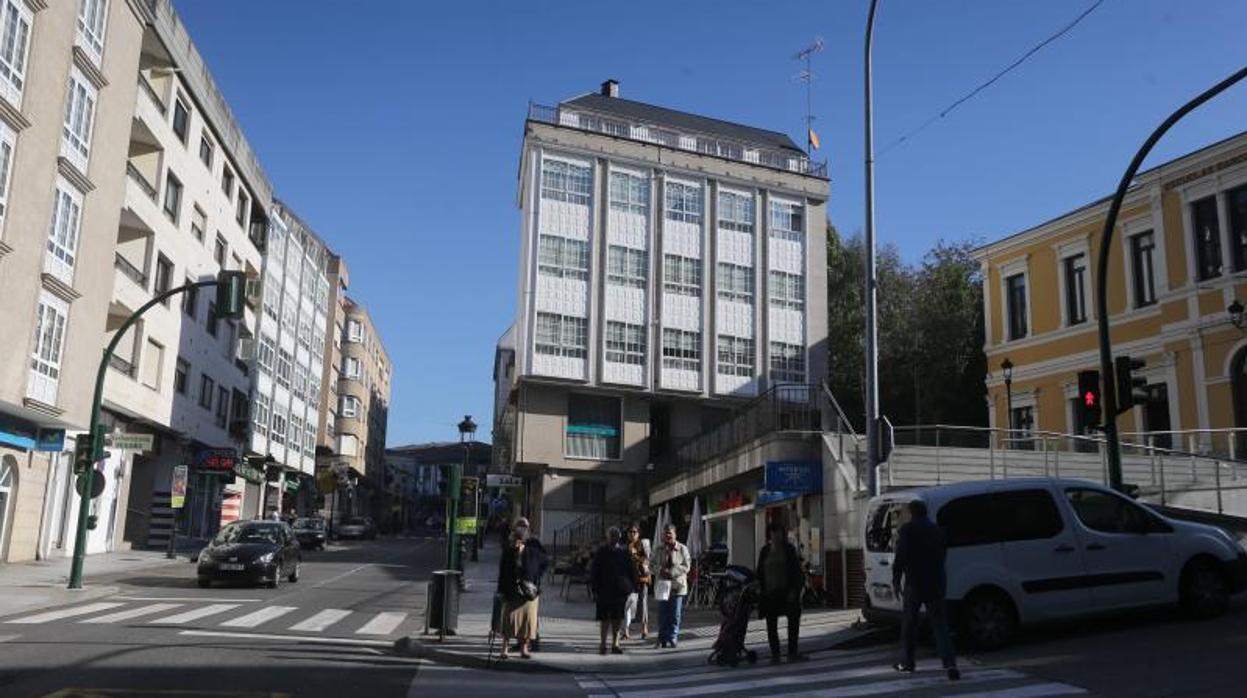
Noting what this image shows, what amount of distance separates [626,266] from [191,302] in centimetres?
1970

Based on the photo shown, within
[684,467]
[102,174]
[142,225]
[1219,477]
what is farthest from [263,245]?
[1219,477]


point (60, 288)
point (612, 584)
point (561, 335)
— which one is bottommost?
point (612, 584)

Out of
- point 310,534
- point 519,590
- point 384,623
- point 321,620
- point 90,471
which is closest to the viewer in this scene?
point 519,590

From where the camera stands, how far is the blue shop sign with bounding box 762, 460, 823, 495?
62.7 ft

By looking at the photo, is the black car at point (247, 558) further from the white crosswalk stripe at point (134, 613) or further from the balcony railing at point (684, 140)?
the balcony railing at point (684, 140)

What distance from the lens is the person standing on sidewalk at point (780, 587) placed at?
1206 centimetres

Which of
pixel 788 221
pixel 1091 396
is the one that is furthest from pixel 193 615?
pixel 788 221

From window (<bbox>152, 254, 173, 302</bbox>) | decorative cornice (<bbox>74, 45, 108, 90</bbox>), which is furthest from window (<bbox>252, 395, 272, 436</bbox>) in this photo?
decorative cornice (<bbox>74, 45, 108, 90</bbox>)

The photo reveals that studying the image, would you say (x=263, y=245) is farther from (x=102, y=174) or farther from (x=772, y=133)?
(x=772, y=133)

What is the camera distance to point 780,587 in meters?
12.1

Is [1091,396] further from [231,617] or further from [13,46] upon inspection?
[13,46]

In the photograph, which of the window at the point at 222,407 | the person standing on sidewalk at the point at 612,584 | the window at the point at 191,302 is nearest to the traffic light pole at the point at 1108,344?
the person standing on sidewalk at the point at 612,584

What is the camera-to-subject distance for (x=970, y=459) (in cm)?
1986

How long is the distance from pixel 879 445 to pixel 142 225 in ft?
91.0
